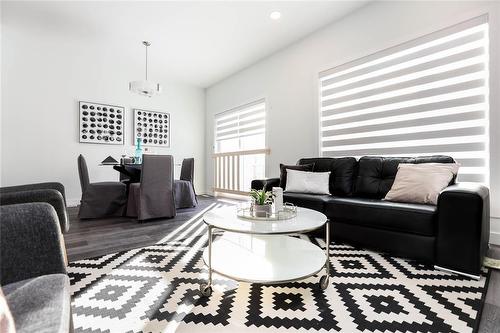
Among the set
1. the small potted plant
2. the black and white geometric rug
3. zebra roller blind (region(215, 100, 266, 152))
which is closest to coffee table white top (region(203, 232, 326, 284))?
the black and white geometric rug

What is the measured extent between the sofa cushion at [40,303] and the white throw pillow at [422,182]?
2.28 meters

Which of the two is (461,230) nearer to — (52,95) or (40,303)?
(40,303)

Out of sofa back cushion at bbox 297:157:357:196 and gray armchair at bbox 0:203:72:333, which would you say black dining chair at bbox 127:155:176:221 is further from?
gray armchair at bbox 0:203:72:333

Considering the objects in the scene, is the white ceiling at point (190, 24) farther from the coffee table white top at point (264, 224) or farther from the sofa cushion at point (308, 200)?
the coffee table white top at point (264, 224)

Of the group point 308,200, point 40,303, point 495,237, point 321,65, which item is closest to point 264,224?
point 40,303

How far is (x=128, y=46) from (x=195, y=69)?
4.16ft

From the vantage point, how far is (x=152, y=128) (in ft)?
17.1

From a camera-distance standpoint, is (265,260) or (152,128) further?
(152,128)

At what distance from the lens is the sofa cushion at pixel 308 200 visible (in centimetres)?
232

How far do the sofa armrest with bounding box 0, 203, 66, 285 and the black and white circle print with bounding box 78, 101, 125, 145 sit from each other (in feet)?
14.1

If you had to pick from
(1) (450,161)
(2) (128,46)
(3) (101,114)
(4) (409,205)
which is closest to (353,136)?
(1) (450,161)

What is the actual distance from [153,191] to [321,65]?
2855 mm

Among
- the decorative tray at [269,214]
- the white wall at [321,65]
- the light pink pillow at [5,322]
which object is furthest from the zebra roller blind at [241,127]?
the light pink pillow at [5,322]

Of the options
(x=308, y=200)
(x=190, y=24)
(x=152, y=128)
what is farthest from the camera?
(x=152, y=128)
